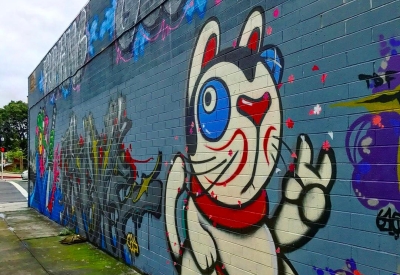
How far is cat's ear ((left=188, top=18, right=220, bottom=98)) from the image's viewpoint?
14.0 ft

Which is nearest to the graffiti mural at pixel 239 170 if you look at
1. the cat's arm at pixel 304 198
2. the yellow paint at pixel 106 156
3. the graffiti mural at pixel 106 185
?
the cat's arm at pixel 304 198

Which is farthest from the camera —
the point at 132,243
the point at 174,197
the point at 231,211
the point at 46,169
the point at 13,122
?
the point at 13,122

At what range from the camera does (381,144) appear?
8.37 feet

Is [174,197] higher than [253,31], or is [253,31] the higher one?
[253,31]

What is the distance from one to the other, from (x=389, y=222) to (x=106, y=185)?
556cm

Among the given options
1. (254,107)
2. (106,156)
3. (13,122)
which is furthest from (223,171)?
(13,122)

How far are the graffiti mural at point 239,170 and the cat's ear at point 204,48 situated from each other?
1 centimetres

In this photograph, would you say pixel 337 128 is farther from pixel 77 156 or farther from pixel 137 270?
pixel 77 156

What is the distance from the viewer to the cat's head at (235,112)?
3490 mm

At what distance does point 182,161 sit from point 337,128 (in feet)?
7.79

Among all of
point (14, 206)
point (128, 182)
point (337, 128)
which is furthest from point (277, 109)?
point (14, 206)

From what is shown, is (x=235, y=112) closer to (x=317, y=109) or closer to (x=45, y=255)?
(x=317, y=109)

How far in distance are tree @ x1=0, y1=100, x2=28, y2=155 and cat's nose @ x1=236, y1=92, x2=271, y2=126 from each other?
76433mm

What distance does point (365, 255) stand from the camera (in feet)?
8.68
